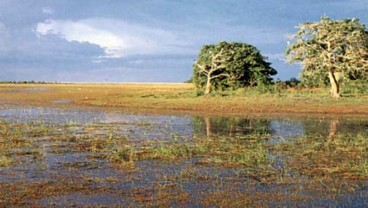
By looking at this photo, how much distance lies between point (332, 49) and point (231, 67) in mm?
11748

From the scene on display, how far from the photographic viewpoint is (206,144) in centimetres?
1739

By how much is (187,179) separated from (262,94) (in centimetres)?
3288

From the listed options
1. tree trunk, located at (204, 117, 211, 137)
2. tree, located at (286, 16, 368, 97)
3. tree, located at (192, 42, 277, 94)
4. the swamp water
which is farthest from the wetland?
tree, located at (192, 42, 277, 94)

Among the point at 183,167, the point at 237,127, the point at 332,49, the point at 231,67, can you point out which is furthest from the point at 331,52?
the point at 183,167

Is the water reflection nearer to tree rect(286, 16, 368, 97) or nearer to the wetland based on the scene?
the wetland

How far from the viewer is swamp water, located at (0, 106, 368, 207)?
32.4 ft

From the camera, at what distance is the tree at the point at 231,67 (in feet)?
162

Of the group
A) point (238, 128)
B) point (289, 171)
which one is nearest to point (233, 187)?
point (289, 171)

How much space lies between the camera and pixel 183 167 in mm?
13203

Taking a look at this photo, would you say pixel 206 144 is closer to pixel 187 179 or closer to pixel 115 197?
pixel 187 179

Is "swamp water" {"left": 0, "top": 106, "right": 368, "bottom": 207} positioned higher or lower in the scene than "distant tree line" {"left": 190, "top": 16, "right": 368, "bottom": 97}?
lower

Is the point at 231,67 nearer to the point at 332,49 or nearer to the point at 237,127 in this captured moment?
the point at 332,49

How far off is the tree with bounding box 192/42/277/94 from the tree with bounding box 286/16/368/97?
28.6 feet

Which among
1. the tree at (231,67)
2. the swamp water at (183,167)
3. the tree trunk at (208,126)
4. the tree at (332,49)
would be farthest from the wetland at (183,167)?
the tree at (231,67)
